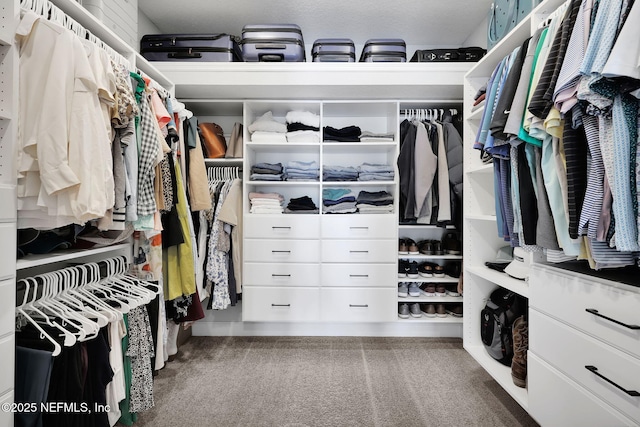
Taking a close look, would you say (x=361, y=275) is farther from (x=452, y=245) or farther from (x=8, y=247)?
(x=8, y=247)

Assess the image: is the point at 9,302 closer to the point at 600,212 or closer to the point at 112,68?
the point at 112,68

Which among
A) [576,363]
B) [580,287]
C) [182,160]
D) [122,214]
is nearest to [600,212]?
[580,287]

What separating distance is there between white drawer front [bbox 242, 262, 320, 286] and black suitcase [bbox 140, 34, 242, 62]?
156 cm

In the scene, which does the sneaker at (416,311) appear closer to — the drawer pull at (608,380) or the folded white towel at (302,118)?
the drawer pull at (608,380)

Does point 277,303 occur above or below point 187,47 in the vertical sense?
below

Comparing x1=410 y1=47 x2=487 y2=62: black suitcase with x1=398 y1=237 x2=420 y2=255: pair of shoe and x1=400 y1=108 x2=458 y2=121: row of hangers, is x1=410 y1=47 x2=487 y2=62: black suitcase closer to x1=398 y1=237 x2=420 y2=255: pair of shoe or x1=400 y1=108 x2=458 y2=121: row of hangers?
x1=400 y1=108 x2=458 y2=121: row of hangers

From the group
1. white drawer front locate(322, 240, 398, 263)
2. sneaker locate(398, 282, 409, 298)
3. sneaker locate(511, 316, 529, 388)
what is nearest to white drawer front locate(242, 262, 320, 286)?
white drawer front locate(322, 240, 398, 263)

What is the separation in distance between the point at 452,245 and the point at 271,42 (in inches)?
82.1

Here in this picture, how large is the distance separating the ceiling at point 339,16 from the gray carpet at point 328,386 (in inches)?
102

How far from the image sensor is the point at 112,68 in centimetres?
134

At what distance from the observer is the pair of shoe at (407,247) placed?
2.64 meters

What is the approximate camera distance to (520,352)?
1.63 metres

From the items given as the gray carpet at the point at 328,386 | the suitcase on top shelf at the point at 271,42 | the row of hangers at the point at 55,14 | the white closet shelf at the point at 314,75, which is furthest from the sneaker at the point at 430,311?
the row of hangers at the point at 55,14

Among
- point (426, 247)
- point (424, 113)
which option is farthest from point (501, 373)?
point (424, 113)
